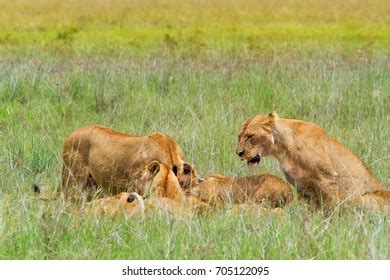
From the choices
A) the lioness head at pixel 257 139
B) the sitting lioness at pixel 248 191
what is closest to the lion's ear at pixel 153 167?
the sitting lioness at pixel 248 191

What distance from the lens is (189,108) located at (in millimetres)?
10828

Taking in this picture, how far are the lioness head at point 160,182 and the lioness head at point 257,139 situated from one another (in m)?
0.63

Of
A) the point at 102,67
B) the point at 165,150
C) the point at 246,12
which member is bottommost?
the point at 246,12

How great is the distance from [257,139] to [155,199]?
110 cm

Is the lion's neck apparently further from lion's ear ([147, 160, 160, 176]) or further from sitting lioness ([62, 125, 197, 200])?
lion's ear ([147, 160, 160, 176])

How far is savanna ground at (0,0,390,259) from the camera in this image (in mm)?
6191

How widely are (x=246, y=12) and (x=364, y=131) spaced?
672 inches

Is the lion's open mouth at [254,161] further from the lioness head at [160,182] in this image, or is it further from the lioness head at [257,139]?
the lioness head at [160,182]

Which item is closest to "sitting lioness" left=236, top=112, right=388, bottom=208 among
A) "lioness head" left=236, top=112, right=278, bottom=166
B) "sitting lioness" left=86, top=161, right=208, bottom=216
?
"lioness head" left=236, top=112, right=278, bottom=166

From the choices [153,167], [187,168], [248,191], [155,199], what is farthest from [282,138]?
[155,199]

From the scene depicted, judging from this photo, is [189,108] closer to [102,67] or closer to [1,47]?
[102,67]

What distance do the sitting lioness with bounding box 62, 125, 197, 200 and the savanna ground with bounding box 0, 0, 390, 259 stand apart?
233 mm

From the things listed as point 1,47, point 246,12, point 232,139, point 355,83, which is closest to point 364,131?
point 232,139

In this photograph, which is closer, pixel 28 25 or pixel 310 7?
pixel 28 25
